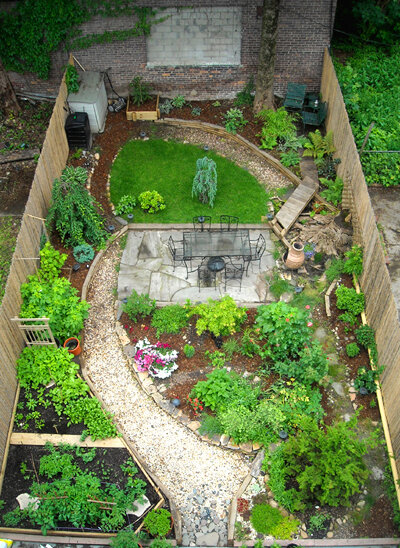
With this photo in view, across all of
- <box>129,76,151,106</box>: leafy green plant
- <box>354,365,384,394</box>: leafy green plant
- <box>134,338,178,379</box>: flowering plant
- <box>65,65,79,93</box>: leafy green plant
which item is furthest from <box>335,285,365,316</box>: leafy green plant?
<box>65,65,79,93</box>: leafy green plant

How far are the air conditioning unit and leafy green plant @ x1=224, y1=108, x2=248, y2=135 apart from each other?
3.75m

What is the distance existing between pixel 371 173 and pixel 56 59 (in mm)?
10039

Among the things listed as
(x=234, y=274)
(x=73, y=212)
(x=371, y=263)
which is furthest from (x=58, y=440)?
(x=371, y=263)

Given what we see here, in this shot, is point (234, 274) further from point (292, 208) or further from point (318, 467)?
point (318, 467)

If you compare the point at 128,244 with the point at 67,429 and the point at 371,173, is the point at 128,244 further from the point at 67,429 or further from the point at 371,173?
the point at 371,173

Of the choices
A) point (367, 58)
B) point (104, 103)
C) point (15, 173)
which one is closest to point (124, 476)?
point (15, 173)

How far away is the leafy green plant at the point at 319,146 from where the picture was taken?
45.8ft

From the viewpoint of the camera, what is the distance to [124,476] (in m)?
8.90

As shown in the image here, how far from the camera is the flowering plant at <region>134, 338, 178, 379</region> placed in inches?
403

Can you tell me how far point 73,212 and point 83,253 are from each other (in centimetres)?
102

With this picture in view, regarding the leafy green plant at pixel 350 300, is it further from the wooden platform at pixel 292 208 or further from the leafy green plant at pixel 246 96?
the leafy green plant at pixel 246 96

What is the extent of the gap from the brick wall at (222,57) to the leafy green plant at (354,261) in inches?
278

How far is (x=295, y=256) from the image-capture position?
38.5 ft

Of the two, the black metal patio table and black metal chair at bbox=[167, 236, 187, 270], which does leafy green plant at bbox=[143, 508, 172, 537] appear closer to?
the black metal patio table
